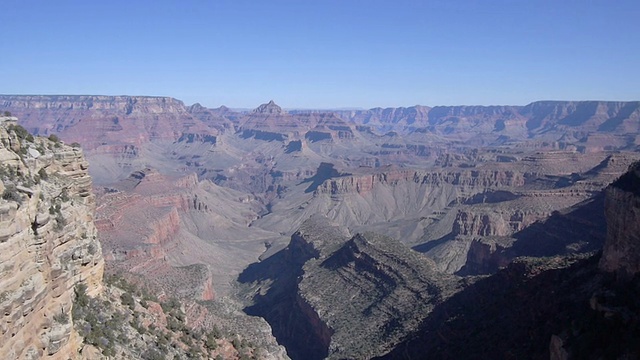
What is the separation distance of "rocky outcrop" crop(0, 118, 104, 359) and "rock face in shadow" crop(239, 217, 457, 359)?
27743 millimetres

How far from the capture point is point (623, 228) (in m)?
28.3

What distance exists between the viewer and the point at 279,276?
82875mm

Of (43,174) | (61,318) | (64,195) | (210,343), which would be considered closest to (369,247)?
(210,343)

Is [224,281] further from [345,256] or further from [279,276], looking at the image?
[345,256]

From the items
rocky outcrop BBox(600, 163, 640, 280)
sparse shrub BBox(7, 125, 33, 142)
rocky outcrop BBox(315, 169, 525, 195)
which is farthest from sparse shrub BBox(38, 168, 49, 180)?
rocky outcrop BBox(315, 169, 525, 195)

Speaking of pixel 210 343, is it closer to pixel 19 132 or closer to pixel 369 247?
pixel 19 132

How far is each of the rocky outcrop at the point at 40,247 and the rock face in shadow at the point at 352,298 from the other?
2774 cm

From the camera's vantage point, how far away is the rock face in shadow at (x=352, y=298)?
4625cm

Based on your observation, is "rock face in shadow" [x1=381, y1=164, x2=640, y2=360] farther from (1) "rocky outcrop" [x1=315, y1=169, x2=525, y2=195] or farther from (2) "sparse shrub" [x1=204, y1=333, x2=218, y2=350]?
(1) "rocky outcrop" [x1=315, y1=169, x2=525, y2=195]

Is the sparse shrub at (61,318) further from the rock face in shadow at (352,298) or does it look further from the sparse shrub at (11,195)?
the rock face in shadow at (352,298)

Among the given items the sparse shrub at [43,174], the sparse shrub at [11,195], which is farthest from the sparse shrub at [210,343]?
the sparse shrub at [11,195]

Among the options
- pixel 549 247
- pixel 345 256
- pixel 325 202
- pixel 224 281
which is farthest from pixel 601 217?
pixel 325 202

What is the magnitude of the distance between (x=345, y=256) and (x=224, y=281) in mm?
30943

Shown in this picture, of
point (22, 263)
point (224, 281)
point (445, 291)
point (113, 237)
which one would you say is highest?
point (22, 263)
